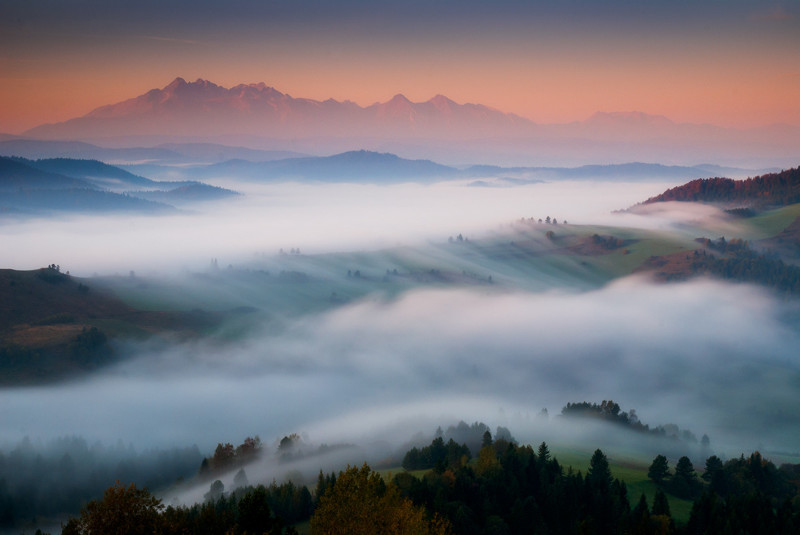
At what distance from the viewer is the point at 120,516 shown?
48750 millimetres

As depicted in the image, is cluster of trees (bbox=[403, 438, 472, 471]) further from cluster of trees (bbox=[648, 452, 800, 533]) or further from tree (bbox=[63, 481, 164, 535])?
tree (bbox=[63, 481, 164, 535])

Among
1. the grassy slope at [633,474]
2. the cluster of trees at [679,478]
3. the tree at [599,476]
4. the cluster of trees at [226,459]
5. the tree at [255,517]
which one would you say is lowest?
the cluster of trees at [226,459]


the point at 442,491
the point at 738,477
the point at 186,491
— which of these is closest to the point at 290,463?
the point at 186,491

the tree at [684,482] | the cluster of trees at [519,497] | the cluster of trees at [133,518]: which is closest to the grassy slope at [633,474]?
the tree at [684,482]

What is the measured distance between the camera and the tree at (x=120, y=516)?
48062 mm

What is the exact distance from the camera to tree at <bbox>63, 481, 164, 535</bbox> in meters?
48.1

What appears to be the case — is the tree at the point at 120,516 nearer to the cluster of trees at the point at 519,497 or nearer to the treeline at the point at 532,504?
the treeline at the point at 532,504

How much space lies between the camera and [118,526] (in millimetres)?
48656

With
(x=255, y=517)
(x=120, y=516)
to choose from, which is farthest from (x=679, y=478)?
(x=120, y=516)

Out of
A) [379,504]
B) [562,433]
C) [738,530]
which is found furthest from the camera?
[562,433]

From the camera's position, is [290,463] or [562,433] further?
[562,433]

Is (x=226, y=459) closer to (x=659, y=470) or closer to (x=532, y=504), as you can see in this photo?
(x=532, y=504)

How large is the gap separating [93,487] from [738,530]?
16792cm

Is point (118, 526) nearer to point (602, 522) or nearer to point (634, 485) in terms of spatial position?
point (602, 522)
